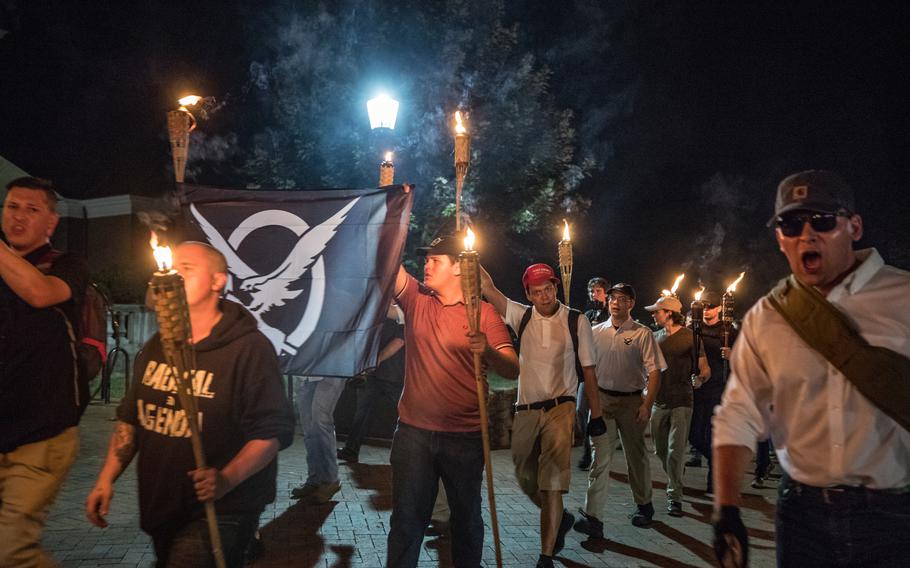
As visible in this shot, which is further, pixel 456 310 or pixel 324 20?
pixel 324 20

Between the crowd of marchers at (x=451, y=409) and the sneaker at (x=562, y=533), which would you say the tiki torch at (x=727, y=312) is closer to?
the sneaker at (x=562, y=533)

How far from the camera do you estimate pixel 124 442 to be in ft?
11.2

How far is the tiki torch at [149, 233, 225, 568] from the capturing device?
2.87 metres

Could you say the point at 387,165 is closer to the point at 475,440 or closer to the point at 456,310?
the point at 456,310

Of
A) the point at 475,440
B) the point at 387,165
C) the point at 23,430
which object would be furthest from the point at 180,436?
the point at 387,165

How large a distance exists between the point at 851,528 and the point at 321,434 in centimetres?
558

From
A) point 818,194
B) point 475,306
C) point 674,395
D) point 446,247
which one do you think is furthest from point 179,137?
point 674,395

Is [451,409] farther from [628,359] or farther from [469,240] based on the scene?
[628,359]

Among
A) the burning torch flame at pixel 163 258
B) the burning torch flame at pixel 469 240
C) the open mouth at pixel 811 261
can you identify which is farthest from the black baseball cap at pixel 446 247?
the open mouth at pixel 811 261

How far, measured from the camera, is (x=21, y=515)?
3.67 m

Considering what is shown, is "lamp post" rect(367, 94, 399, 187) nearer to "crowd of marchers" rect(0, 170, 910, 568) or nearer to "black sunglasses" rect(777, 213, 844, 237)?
"crowd of marchers" rect(0, 170, 910, 568)

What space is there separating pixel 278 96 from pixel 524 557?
46.8ft

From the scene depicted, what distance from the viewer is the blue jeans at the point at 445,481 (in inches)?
178

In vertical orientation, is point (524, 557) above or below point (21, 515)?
below
